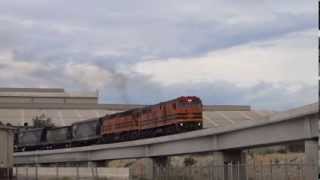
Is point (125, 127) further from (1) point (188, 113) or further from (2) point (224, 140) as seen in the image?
(2) point (224, 140)

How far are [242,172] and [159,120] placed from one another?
2241cm

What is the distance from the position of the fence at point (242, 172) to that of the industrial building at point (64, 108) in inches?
3853

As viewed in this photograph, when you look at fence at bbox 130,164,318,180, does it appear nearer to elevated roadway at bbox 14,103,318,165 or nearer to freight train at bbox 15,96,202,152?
elevated roadway at bbox 14,103,318,165

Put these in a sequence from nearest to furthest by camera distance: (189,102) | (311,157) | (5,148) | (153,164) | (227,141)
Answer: (311,157) < (227,141) < (189,102) < (153,164) < (5,148)

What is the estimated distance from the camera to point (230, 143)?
145 ft

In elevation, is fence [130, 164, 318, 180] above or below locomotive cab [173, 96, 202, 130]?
below

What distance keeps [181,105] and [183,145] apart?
6311 millimetres

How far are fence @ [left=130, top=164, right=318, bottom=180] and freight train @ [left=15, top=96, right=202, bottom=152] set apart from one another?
22.3 ft

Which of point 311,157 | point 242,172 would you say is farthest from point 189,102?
point 311,157

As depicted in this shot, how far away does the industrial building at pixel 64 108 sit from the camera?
158 m

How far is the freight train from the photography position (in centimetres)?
5738

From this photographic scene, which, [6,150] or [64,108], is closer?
[6,150]

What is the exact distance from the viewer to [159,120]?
60.6 meters

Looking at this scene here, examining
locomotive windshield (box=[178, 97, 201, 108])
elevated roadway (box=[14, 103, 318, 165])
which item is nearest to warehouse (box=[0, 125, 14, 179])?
elevated roadway (box=[14, 103, 318, 165])
